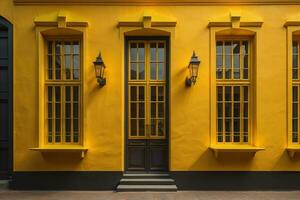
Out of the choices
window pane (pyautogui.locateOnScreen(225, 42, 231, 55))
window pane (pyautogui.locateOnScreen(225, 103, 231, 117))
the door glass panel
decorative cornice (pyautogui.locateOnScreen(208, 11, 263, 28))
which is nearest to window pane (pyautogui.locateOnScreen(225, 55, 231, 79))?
window pane (pyautogui.locateOnScreen(225, 42, 231, 55))

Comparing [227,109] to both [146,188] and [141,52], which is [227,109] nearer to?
[141,52]

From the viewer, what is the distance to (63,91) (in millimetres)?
8914

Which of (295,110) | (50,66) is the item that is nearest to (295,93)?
(295,110)

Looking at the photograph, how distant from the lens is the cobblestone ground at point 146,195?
7906mm

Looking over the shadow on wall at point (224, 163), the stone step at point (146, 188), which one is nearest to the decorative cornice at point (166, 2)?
the shadow on wall at point (224, 163)

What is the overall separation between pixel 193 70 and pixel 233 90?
1.37 m

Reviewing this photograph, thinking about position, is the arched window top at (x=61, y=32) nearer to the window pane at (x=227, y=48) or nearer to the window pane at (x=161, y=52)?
the window pane at (x=161, y=52)

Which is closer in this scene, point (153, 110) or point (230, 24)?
point (230, 24)

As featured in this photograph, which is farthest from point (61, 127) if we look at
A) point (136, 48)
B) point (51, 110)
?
point (136, 48)

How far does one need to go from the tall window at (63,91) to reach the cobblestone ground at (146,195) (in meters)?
1.44

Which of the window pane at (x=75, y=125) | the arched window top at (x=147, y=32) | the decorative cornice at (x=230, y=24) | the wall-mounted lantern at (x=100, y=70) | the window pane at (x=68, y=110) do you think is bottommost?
the window pane at (x=75, y=125)

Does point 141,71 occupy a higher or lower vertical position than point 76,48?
lower

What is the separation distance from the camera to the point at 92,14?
345 inches

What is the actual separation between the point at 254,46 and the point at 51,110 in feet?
19.6
